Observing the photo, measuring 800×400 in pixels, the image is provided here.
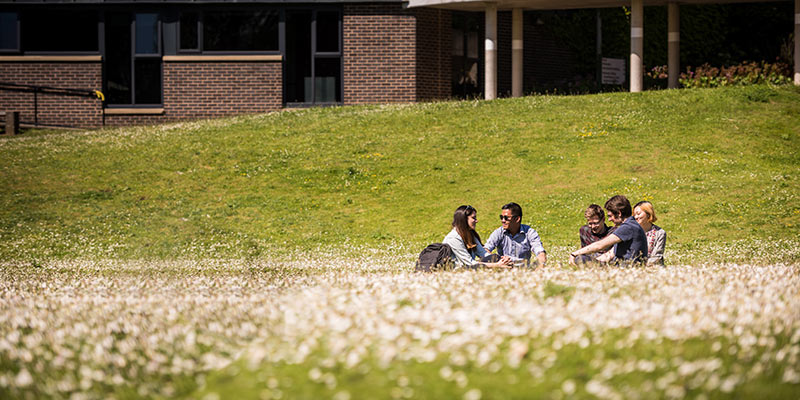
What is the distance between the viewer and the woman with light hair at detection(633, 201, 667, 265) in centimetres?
1084

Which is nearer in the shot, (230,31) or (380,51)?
(380,51)

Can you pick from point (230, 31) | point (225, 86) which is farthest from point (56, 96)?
point (230, 31)

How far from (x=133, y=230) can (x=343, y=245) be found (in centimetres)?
475

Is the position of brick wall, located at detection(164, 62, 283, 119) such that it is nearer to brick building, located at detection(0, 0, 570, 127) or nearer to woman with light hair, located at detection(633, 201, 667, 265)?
brick building, located at detection(0, 0, 570, 127)

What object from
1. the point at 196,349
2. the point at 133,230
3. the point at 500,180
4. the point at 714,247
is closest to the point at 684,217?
the point at 714,247

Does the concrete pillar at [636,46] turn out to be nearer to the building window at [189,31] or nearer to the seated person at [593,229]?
the building window at [189,31]

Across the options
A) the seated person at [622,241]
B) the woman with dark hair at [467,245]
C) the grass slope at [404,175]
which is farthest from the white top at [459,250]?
the grass slope at [404,175]

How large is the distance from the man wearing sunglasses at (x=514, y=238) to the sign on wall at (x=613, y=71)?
23.4m

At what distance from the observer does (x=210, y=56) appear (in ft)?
102

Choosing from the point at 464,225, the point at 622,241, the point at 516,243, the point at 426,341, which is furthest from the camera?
the point at 516,243

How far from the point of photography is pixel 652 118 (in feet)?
78.3

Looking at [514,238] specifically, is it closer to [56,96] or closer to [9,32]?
[56,96]

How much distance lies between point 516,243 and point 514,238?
11cm

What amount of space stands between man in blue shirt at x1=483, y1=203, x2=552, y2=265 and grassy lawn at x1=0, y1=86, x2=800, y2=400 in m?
1.06
